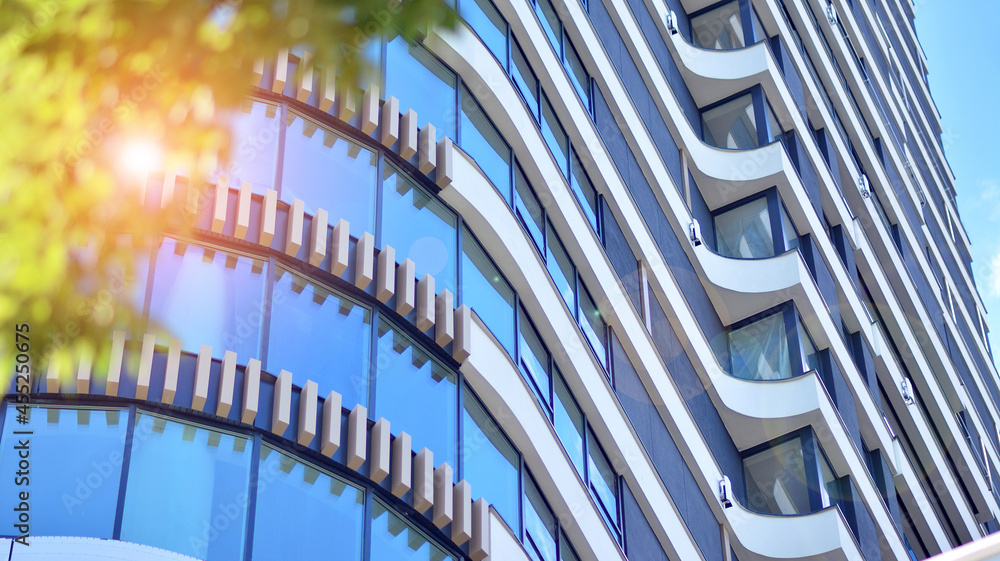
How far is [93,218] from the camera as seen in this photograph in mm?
5820

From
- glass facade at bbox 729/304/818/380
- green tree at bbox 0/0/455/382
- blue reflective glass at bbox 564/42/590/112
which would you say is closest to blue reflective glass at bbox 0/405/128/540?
green tree at bbox 0/0/455/382

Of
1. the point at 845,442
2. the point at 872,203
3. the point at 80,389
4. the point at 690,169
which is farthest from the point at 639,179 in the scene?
the point at 80,389

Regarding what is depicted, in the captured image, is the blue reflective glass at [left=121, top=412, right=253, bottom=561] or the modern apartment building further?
the modern apartment building

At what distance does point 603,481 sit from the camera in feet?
59.4

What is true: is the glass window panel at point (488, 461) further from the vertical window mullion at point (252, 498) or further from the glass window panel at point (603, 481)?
the vertical window mullion at point (252, 498)

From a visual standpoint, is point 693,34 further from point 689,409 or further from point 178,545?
point 178,545

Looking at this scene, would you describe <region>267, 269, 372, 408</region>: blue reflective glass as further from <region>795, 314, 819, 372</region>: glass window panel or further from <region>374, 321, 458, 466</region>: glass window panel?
<region>795, 314, 819, 372</region>: glass window panel

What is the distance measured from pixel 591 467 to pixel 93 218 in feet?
41.9

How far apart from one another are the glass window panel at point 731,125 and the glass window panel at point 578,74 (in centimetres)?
663

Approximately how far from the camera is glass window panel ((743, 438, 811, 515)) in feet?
75.9

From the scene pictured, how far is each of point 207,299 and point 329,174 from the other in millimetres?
2611

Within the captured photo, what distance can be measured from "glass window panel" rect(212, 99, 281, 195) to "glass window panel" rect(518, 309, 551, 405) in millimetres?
4560

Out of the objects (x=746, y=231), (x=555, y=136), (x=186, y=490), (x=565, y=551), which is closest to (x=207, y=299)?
(x=186, y=490)

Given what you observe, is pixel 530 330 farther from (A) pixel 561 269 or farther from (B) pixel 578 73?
(B) pixel 578 73
